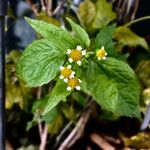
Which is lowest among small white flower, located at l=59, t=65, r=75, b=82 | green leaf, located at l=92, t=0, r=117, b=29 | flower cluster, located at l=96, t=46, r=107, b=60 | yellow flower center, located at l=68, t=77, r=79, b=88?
yellow flower center, located at l=68, t=77, r=79, b=88

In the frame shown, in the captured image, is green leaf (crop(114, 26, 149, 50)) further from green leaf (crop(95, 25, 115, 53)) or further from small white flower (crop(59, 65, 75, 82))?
small white flower (crop(59, 65, 75, 82))

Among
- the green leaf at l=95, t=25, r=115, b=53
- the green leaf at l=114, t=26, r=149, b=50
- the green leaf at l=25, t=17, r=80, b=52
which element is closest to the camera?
the green leaf at l=25, t=17, r=80, b=52

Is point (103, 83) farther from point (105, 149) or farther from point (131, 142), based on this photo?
point (105, 149)

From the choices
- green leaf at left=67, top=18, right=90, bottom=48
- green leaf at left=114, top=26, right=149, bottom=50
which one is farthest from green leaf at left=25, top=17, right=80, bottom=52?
green leaf at left=114, top=26, right=149, bottom=50

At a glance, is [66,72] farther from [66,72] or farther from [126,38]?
[126,38]

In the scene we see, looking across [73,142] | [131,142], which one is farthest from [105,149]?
[131,142]

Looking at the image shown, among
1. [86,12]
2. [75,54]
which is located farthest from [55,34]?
[86,12]
